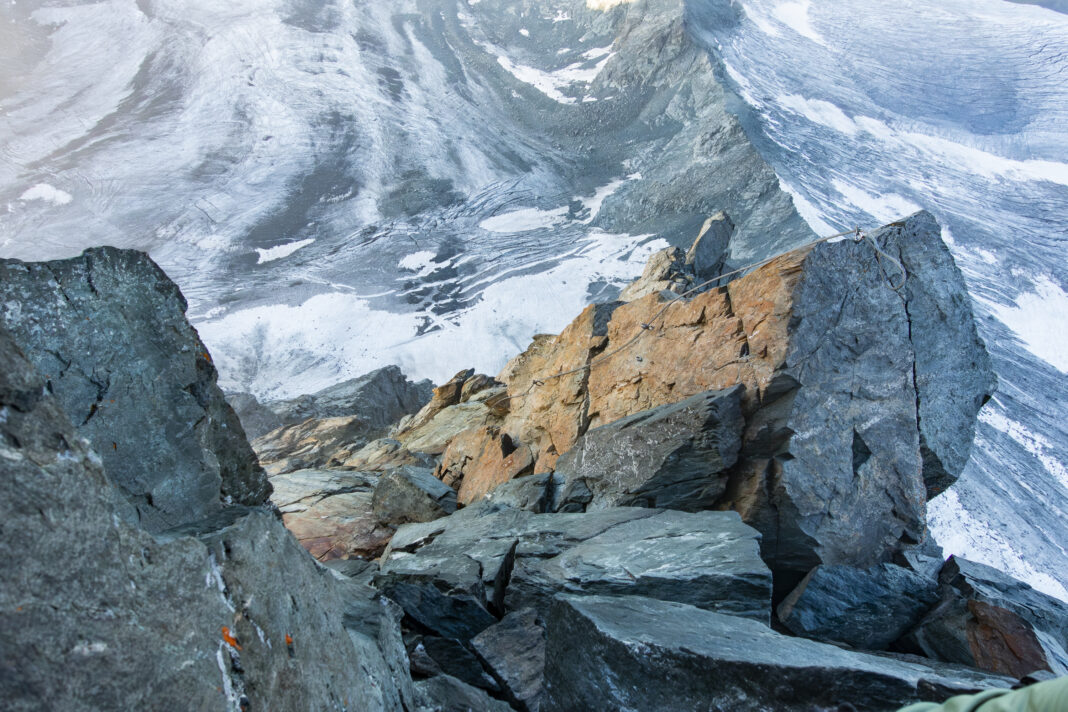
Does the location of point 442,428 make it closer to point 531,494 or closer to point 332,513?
point 332,513

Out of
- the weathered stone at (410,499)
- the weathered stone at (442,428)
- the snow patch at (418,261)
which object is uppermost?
the weathered stone at (410,499)

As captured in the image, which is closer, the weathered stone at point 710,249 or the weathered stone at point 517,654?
the weathered stone at point 517,654

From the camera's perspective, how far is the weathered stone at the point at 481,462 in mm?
8461

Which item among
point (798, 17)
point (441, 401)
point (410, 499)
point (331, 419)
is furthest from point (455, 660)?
point (798, 17)

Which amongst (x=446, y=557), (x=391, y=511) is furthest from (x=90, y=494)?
(x=391, y=511)

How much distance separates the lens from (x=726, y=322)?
22.1 ft

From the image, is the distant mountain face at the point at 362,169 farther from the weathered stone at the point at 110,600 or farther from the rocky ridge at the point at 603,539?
the weathered stone at the point at 110,600

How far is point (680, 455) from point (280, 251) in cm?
3900

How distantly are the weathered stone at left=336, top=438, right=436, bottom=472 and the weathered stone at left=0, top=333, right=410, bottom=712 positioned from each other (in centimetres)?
931

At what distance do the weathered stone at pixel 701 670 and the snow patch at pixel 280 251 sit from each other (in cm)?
4018

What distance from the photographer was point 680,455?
18.9ft

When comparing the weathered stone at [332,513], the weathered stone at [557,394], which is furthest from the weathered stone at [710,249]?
the weathered stone at [332,513]

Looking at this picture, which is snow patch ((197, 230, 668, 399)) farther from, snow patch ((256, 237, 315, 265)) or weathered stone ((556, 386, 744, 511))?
weathered stone ((556, 386, 744, 511))

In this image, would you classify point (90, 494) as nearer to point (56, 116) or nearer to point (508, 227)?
point (508, 227)
